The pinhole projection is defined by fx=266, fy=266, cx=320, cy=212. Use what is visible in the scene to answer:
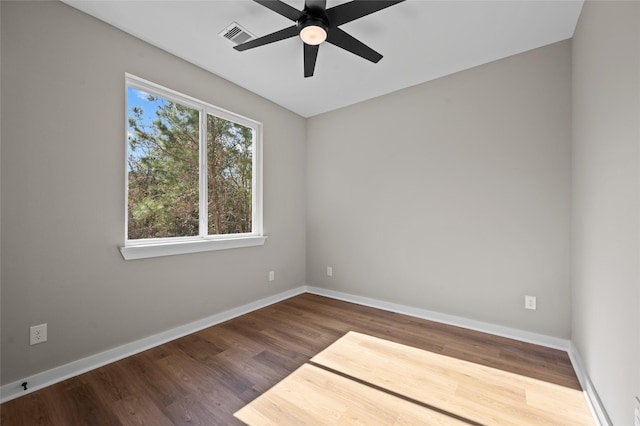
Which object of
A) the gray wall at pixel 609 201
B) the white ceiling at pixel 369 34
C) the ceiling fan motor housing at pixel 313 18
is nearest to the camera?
the gray wall at pixel 609 201

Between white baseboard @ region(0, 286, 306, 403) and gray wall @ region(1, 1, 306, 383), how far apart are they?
44 mm

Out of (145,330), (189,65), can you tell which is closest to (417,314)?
(145,330)

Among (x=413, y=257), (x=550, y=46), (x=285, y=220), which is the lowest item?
(x=413, y=257)

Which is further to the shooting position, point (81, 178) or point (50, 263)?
point (81, 178)

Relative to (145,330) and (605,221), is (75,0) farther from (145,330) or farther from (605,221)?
(605,221)

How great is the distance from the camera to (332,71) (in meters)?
2.76

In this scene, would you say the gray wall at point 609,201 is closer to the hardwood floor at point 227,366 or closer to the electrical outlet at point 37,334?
the hardwood floor at point 227,366

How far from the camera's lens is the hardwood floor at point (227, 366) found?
1.53m

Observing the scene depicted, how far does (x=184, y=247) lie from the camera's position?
250cm

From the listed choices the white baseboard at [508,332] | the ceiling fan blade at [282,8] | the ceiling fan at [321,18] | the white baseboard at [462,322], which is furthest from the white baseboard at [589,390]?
the ceiling fan blade at [282,8]

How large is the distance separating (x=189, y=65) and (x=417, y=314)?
3.54 m

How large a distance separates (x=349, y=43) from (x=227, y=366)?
8.32 feet

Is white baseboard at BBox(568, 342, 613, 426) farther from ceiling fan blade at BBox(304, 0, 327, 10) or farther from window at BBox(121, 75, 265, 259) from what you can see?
window at BBox(121, 75, 265, 259)

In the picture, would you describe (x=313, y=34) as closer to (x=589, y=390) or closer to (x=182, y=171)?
(x=182, y=171)
